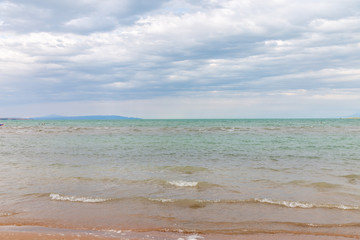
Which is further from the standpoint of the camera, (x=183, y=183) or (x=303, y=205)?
(x=183, y=183)

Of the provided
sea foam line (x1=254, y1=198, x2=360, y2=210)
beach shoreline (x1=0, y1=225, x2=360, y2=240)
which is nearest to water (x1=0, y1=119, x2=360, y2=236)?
sea foam line (x1=254, y1=198, x2=360, y2=210)

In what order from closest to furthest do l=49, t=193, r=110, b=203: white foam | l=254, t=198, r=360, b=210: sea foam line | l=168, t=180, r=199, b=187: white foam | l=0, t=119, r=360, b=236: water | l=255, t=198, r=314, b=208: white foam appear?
l=0, t=119, r=360, b=236: water, l=254, t=198, r=360, b=210: sea foam line, l=255, t=198, r=314, b=208: white foam, l=49, t=193, r=110, b=203: white foam, l=168, t=180, r=199, b=187: white foam

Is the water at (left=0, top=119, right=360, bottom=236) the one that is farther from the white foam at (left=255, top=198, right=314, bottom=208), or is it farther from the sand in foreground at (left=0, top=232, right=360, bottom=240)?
the sand in foreground at (left=0, top=232, right=360, bottom=240)

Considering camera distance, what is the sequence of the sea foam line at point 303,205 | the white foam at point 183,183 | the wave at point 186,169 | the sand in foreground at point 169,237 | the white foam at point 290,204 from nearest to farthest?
1. the sand in foreground at point 169,237
2. the sea foam line at point 303,205
3. the white foam at point 290,204
4. the white foam at point 183,183
5. the wave at point 186,169

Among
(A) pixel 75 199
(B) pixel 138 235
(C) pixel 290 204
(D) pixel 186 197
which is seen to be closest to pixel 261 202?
(C) pixel 290 204

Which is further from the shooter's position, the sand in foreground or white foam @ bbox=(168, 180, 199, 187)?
white foam @ bbox=(168, 180, 199, 187)

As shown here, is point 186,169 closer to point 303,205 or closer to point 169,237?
point 303,205

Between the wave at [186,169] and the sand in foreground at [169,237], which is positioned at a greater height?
the wave at [186,169]

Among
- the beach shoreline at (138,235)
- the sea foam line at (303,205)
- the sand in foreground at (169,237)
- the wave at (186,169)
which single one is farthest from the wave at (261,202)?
the wave at (186,169)

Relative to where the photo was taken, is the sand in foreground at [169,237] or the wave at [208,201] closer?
the sand in foreground at [169,237]

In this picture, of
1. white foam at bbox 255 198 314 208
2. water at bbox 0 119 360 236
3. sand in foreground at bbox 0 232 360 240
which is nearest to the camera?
sand in foreground at bbox 0 232 360 240

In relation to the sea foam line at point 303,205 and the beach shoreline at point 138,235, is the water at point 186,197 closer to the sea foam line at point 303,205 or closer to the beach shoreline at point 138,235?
the sea foam line at point 303,205

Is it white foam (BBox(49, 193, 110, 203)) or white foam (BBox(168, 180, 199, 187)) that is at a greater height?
white foam (BBox(168, 180, 199, 187))

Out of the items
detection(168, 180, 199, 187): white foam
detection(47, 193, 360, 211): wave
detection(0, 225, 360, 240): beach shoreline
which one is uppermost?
detection(168, 180, 199, 187): white foam
